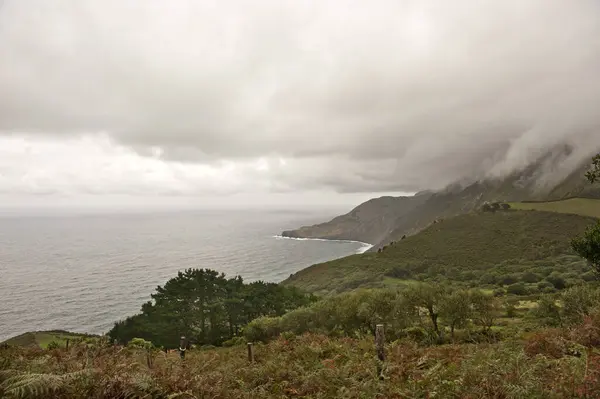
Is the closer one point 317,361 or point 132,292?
point 317,361

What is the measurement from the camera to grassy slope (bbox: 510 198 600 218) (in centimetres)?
17600

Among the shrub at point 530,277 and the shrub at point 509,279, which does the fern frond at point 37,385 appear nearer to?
the shrub at point 509,279

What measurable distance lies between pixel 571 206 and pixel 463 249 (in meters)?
79.2

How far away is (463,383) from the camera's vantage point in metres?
8.25

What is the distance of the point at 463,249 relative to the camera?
516 feet

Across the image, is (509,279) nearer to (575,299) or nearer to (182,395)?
(575,299)

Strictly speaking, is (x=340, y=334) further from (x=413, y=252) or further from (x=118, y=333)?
(x=413, y=252)

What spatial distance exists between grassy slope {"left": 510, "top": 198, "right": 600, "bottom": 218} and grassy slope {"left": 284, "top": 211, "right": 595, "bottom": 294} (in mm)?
8919

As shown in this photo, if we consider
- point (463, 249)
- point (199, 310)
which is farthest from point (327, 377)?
point (463, 249)

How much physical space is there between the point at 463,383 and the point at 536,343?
6.55m

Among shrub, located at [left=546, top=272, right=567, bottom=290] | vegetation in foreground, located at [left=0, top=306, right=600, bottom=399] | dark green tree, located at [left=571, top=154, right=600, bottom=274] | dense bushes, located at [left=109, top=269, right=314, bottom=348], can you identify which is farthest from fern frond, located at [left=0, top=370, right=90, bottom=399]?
shrub, located at [left=546, top=272, right=567, bottom=290]

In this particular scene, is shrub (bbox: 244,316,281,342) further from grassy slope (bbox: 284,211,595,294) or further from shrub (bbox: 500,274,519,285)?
shrub (bbox: 500,274,519,285)

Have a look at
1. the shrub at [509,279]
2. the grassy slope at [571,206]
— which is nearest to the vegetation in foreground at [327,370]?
the shrub at [509,279]

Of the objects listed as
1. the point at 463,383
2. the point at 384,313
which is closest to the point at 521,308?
the point at 384,313
